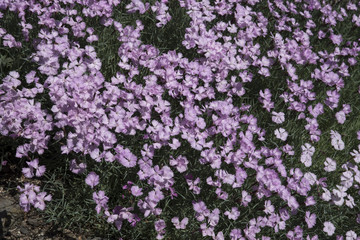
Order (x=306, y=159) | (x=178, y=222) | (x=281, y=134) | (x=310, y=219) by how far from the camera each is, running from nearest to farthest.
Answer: (x=178, y=222)
(x=310, y=219)
(x=306, y=159)
(x=281, y=134)

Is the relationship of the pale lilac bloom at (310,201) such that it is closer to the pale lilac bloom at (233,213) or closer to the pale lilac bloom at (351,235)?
the pale lilac bloom at (351,235)

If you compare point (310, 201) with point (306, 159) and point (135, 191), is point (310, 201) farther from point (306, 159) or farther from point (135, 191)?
point (135, 191)

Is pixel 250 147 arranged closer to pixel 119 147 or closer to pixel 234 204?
pixel 234 204

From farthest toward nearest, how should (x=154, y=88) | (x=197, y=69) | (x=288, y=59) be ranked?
(x=288, y=59) → (x=197, y=69) → (x=154, y=88)

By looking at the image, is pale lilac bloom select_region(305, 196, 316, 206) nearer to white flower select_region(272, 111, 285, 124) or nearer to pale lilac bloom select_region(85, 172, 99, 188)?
white flower select_region(272, 111, 285, 124)

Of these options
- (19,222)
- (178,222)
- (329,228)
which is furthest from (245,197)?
(19,222)

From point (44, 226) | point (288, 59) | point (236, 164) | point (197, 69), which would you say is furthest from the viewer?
point (288, 59)

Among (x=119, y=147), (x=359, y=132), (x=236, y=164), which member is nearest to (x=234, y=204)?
(x=236, y=164)

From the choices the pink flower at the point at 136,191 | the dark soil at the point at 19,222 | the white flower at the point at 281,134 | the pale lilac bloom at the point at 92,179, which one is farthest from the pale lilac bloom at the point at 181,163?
the white flower at the point at 281,134
